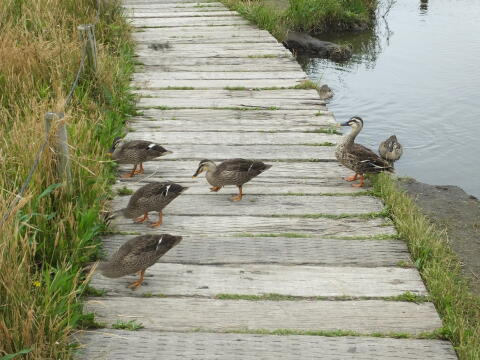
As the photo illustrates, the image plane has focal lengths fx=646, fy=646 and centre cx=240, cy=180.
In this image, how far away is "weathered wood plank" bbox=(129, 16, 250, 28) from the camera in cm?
1259

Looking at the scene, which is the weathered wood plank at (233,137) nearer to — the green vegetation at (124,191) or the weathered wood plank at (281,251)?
the green vegetation at (124,191)

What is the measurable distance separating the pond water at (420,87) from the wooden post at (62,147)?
6415 millimetres

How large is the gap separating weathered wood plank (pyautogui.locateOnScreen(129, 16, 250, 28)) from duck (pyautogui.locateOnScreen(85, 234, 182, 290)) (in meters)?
8.51

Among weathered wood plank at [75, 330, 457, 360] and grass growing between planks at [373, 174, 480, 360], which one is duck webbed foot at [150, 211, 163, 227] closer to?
weathered wood plank at [75, 330, 457, 360]

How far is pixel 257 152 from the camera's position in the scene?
22.9 feet

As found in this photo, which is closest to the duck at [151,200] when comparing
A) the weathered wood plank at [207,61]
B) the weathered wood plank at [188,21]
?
the weathered wood plank at [207,61]

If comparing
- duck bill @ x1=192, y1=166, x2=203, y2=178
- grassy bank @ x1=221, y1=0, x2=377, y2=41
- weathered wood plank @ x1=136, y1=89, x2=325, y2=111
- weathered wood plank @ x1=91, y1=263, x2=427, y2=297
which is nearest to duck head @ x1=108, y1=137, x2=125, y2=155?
duck bill @ x1=192, y1=166, x2=203, y2=178

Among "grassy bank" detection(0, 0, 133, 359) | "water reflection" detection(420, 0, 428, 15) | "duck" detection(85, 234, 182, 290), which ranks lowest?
"water reflection" detection(420, 0, 428, 15)

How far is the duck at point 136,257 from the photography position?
14.6ft

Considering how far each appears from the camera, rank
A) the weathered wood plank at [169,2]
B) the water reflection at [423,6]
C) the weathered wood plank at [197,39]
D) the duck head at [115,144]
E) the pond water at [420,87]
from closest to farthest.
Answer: the duck head at [115,144] < the pond water at [420,87] < the weathered wood plank at [197,39] < the weathered wood plank at [169,2] < the water reflection at [423,6]

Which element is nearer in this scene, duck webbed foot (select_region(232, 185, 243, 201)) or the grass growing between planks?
the grass growing between planks

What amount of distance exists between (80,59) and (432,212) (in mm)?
4736

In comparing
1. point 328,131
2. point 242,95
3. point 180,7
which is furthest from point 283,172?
point 180,7

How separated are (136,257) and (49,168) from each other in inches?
42.7
